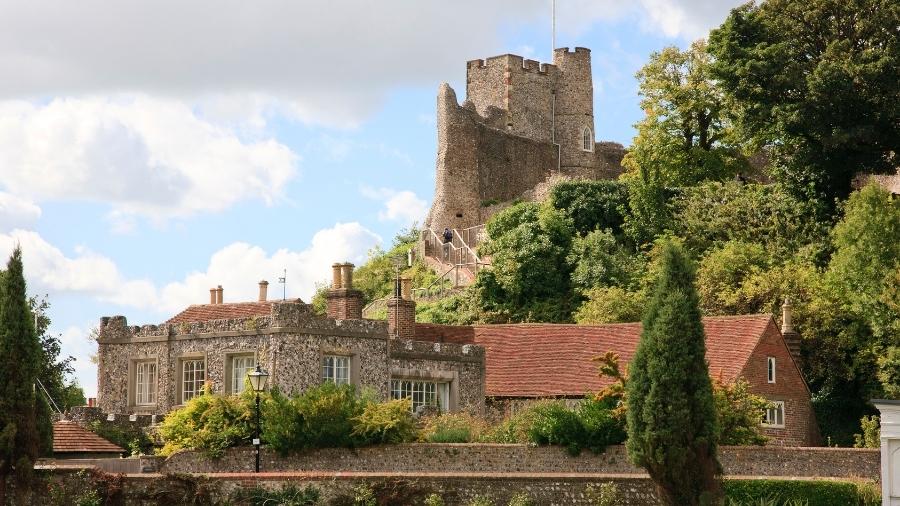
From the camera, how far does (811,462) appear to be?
39812mm

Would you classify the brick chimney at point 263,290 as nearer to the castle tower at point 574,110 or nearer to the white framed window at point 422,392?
the white framed window at point 422,392

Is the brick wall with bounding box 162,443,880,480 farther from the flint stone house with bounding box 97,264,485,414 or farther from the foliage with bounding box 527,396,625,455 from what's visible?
the flint stone house with bounding box 97,264,485,414

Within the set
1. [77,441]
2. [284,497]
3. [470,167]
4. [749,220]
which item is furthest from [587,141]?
[284,497]

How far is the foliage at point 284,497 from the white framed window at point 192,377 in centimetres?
1123

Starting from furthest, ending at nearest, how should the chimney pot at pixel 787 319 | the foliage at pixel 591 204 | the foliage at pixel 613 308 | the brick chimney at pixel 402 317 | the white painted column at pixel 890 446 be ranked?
the foliage at pixel 591 204 < the foliage at pixel 613 308 < the chimney pot at pixel 787 319 < the brick chimney at pixel 402 317 < the white painted column at pixel 890 446

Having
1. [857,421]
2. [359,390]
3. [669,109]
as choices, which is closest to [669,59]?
[669,109]

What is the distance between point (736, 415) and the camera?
140ft

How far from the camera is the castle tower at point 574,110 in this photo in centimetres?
8606

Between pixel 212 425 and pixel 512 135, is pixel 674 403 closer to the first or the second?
pixel 212 425

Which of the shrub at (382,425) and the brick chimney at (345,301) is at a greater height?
the brick chimney at (345,301)

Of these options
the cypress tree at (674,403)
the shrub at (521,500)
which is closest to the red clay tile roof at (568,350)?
the cypress tree at (674,403)

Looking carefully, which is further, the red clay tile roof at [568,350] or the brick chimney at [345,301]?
the red clay tile roof at [568,350]

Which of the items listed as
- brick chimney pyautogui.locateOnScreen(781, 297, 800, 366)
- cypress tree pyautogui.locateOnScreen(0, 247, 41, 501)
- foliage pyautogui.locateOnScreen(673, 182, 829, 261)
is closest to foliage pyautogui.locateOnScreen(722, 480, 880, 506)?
cypress tree pyautogui.locateOnScreen(0, 247, 41, 501)

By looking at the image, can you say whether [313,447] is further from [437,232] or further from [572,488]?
[437,232]
